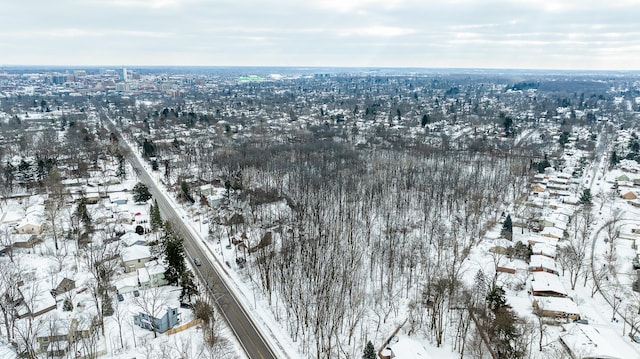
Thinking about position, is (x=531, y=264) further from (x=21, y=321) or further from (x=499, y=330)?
(x=21, y=321)

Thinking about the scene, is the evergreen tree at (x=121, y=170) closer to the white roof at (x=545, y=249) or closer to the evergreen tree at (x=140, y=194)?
the evergreen tree at (x=140, y=194)

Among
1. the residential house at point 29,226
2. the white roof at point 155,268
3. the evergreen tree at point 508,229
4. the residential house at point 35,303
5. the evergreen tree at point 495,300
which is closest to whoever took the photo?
the evergreen tree at point 495,300

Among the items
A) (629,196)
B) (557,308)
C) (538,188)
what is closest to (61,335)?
(557,308)

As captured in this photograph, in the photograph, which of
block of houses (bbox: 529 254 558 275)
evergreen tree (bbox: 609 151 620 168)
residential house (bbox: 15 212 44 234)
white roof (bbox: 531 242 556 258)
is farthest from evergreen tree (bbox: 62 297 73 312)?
evergreen tree (bbox: 609 151 620 168)

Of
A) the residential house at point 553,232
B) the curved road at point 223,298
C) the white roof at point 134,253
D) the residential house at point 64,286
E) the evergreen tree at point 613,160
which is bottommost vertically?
the curved road at point 223,298

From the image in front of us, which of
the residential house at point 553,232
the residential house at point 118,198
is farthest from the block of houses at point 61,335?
the residential house at point 553,232

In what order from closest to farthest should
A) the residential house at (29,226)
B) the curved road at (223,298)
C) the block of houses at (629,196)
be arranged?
1. the curved road at (223,298)
2. the residential house at (29,226)
3. the block of houses at (629,196)

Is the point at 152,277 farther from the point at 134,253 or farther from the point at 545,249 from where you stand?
the point at 545,249

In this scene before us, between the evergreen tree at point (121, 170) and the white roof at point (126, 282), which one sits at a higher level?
the evergreen tree at point (121, 170)
